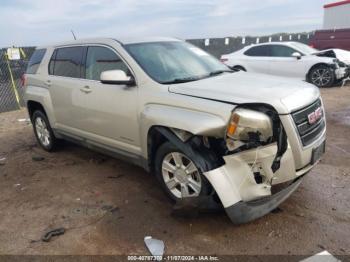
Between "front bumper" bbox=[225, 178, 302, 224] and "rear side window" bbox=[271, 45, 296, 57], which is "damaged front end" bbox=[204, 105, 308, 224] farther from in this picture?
"rear side window" bbox=[271, 45, 296, 57]

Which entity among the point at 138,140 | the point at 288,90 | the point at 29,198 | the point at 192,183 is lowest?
the point at 29,198

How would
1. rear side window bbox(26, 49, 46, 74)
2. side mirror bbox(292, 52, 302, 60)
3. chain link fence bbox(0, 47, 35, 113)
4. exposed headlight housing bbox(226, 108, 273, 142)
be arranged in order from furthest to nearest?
chain link fence bbox(0, 47, 35, 113) → side mirror bbox(292, 52, 302, 60) → rear side window bbox(26, 49, 46, 74) → exposed headlight housing bbox(226, 108, 273, 142)

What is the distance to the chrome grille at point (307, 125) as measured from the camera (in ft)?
10.7

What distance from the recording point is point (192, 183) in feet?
11.9

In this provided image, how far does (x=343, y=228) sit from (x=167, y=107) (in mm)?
2058

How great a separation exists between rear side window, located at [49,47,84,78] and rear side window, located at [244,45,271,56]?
845 centimetres

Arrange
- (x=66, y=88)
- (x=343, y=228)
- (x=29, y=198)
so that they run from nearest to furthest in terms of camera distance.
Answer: (x=343, y=228) < (x=29, y=198) < (x=66, y=88)

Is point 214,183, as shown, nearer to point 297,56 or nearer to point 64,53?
point 64,53

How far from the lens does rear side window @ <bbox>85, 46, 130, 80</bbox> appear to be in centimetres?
440

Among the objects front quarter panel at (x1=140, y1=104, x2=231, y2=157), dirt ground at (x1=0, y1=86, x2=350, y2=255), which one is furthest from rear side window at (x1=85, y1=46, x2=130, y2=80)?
dirt ground at (x1=0, y1=86, x2=350, y2=255)

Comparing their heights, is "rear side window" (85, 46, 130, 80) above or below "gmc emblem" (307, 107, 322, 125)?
above

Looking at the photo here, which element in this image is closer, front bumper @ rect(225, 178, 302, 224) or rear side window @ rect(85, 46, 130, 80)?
front bumper @ rect(225, 178, 302, 224)

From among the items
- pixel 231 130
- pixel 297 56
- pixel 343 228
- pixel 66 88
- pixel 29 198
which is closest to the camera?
pixel 231 130

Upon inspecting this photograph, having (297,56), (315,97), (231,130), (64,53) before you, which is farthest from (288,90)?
(297,56)
